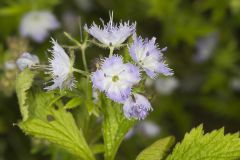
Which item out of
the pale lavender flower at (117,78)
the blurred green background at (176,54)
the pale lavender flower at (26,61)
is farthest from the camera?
the blurred green background at (176,54)

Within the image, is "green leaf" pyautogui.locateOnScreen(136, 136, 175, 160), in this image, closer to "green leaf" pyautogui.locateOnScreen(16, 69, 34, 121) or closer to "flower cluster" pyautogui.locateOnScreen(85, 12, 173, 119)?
"flower cluster" pyautogui.locateOnScreen(85, 12, 173, 119)

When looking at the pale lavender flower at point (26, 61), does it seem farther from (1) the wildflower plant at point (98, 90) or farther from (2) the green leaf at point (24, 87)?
(2) the green leaf at point (24, 87)

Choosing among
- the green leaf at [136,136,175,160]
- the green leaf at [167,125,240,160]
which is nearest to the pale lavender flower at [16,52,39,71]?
the green leaf at [136,136,175,160]

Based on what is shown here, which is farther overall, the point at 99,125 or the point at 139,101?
the point at 99,125

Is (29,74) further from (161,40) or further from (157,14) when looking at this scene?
(161,40)

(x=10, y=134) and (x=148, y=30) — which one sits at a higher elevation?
(x=148, y=30)

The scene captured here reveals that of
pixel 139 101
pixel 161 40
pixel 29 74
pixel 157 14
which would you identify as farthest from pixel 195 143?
pixel 161 40

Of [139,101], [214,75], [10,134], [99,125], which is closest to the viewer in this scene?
[139,101]

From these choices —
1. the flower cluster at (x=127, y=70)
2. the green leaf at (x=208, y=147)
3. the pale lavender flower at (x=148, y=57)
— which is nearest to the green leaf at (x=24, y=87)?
the flower cluster at (x=127, y=70)
